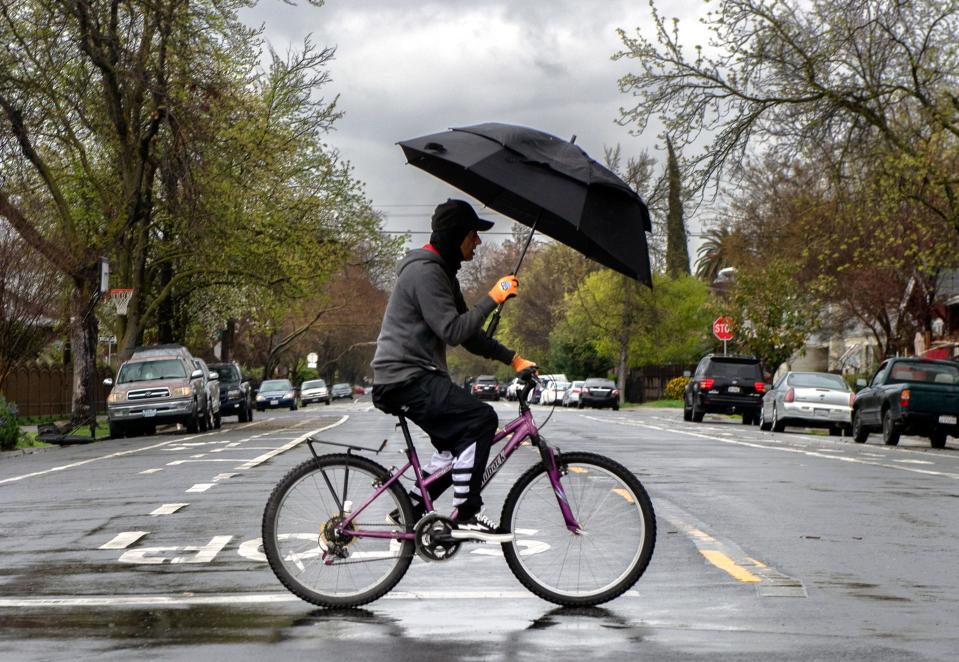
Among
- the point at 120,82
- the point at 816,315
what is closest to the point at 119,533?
the point at 120,82

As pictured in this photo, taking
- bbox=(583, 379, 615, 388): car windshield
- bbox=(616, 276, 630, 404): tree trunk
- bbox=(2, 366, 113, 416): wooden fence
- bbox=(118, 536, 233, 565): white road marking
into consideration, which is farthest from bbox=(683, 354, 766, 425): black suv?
bbox=(616, 276, 630, 404): tree trunk

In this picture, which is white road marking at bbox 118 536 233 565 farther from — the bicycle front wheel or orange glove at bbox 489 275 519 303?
orange glove at bbox 489 275 519 303

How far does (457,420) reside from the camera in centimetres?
743

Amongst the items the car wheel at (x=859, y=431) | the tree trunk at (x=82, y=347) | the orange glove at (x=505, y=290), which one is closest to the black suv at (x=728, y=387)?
the car wheel at (x=859, y=431)

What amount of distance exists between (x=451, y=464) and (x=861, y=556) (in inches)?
134

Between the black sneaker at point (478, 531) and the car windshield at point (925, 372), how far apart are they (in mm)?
21683

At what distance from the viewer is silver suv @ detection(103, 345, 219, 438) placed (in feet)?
110

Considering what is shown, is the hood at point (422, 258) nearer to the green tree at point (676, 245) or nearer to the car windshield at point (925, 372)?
the car windshield at point (925, 372)

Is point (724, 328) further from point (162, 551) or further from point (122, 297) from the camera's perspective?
point (162, 551)

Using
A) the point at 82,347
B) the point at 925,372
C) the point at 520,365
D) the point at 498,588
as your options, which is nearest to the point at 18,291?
the point at 82,347

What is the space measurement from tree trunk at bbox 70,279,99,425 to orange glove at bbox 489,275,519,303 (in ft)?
96.9

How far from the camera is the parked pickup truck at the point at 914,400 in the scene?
Result: 2741 centimetres

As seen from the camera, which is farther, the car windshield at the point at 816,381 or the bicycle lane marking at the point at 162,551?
the car windshield at the point at 816,381

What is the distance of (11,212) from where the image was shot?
115 ft
